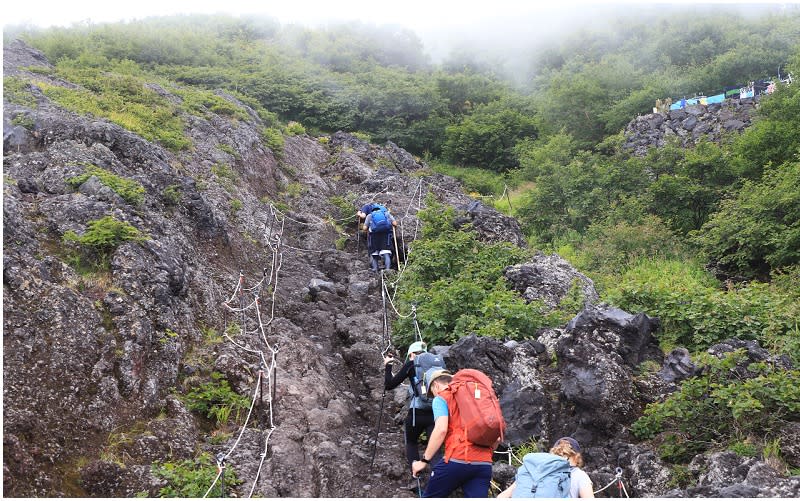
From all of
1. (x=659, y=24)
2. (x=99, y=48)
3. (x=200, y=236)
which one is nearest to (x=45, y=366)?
(x=200, y=236)

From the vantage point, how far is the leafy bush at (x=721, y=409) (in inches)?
284

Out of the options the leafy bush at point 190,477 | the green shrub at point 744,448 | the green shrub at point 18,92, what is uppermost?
the green shrub at point 18,92

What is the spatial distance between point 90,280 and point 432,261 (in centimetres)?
721

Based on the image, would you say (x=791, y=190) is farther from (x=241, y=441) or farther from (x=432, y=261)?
(x=241, y=441)

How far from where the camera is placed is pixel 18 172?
11.0 meters

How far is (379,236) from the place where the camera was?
15602 millimetres

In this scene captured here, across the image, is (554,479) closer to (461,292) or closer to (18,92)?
(461,292)

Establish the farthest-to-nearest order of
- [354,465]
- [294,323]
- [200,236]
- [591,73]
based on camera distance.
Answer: [591,73] → [200,236] → [294,323] → [354,465]

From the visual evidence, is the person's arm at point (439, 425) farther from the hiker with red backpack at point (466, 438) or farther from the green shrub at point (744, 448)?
the green shrub at point (744, 448)

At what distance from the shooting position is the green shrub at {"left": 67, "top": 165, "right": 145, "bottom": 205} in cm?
1130

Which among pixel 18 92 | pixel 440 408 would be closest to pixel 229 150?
pixel 18 92

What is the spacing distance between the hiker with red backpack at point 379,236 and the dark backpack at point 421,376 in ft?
25.4

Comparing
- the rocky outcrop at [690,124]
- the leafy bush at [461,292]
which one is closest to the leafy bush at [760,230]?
the leafy bush at [461,292]

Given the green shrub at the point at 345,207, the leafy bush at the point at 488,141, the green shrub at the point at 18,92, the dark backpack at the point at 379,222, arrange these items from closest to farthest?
1. the green shrub at the point at 18,92
2. the dark backpack at the point at 379,222
3. the green shrub at the point at 345,207
4. the leafy bush at the point at 488,141
